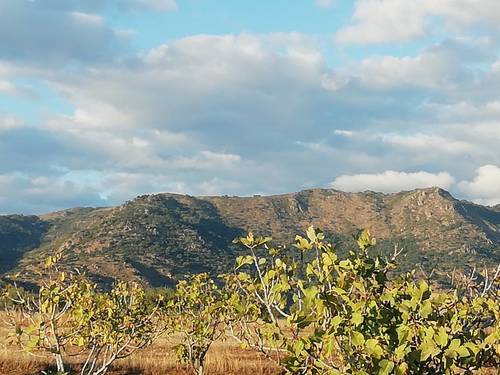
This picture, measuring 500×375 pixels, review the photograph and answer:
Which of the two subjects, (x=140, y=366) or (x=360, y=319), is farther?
(x=140, y=366)

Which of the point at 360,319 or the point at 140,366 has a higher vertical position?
the point at 360,319

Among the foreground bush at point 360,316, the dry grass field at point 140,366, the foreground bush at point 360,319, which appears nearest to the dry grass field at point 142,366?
the dry grass field at point 140,366

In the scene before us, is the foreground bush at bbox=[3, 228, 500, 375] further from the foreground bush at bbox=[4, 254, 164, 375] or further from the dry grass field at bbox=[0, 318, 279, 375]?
the dry grass field at bbox=[0, 318, 279, 375]

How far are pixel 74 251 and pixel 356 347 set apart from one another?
176589 millimetres

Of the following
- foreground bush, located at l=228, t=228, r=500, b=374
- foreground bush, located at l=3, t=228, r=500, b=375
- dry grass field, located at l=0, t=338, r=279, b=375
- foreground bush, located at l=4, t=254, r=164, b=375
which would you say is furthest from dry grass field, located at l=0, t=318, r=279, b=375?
foreground bush, located at l=228, t=228, r=500, b=374

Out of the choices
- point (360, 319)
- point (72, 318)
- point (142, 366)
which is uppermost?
point (360, 319)

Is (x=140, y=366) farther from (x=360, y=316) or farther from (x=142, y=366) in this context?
(x=360, y=316)

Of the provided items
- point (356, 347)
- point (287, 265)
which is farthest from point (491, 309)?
point (287, 265)

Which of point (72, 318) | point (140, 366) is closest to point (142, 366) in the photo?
point (140, 366)

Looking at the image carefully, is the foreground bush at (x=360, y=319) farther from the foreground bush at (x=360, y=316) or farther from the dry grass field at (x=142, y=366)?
the dry grass field at (x=142, y=366)

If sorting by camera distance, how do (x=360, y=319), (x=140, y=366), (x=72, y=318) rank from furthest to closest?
(x=140, y=366) < (x=72, y=318) < (x=360, y=319)

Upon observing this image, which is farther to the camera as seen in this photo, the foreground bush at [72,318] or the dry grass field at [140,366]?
the dry grass field at [140,366]

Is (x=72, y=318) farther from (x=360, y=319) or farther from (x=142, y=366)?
(x=142, y=366)

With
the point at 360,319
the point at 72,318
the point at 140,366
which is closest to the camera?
the point at 360,319
